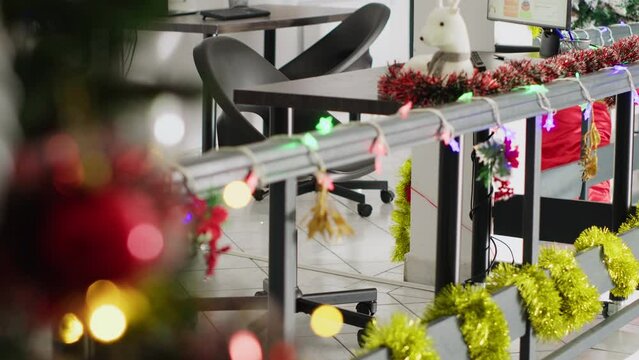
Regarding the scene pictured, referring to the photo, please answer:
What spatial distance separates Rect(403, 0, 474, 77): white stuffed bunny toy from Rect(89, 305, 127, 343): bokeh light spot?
72.4 inches

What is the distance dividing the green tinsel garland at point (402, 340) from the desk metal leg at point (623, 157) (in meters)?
1.13

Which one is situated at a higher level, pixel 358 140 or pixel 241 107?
pixel 358 140

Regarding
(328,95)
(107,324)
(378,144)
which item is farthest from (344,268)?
(107,324)

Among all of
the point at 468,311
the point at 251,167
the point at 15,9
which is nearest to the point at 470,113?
the point at 468,311

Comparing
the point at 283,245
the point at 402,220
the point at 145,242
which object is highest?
the point at 145,242

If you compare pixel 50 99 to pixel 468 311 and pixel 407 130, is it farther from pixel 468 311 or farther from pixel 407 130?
pixel 468 311

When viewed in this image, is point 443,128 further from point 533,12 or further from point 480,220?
point 533,12

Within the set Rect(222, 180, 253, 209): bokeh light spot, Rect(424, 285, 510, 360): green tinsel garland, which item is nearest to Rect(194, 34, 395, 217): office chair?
Rect(424, 285, 510, 360): green tinsel garland

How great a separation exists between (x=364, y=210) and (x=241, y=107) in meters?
1.09

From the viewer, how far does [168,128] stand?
0.63 m

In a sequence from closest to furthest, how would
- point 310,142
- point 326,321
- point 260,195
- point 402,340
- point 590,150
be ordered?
point 310,142, point 402,340, point 590,150, point 326,321, point 260,195

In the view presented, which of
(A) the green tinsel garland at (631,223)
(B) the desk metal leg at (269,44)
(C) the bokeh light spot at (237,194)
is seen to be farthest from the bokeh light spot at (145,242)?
(B) the desk metal leg at (269,44)

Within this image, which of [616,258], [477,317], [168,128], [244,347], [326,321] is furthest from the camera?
[326,321]

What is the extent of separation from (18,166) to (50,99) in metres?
0.04
